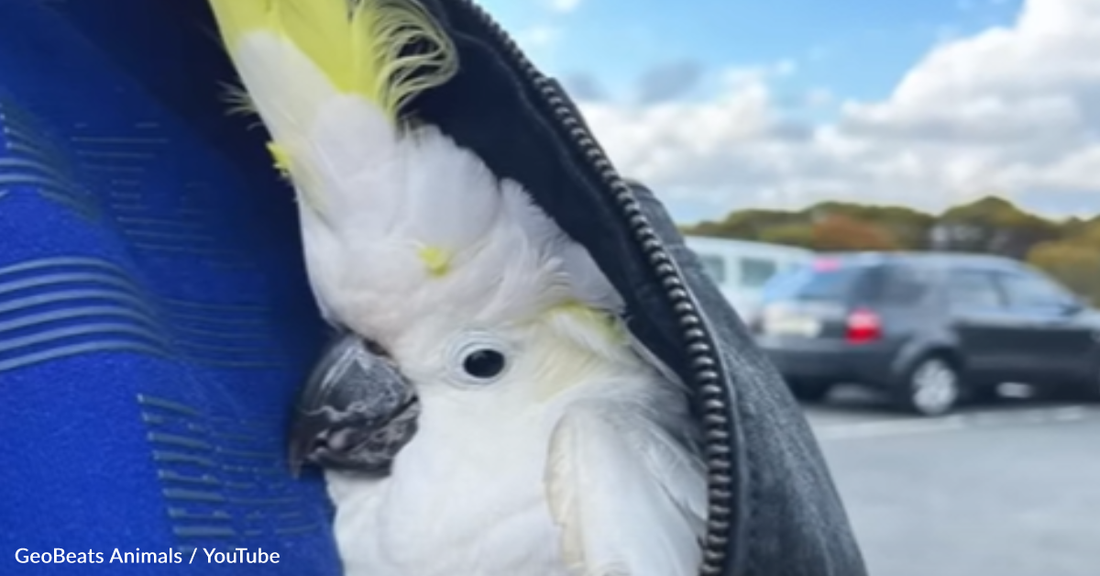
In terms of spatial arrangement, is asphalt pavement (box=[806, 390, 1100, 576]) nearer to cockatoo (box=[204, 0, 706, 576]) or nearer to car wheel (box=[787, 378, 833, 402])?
car wheel (box=[787, 378, 833, 402])

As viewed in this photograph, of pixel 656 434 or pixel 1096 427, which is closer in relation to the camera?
pixel 656 434

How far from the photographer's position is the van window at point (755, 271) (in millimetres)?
5160

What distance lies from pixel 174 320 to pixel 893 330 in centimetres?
407

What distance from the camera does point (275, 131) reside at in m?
0.50

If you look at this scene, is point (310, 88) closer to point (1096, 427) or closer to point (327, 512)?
point (327, 512)

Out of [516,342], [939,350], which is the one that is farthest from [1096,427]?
[516,342]

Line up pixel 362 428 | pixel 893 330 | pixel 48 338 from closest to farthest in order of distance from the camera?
pixel 48 338 → pixel 362 428 → pixel 893 330

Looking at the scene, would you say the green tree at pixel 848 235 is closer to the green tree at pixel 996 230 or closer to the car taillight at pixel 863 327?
the green tree at pixel 996 230

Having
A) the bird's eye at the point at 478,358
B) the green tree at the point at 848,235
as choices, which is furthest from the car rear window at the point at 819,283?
the bird's eye at the point at 478,358

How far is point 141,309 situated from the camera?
463mm

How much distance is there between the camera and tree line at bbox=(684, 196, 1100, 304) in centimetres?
541

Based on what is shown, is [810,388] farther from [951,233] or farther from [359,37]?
[359,37]

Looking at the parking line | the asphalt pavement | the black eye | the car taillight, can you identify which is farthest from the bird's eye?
the car taillight

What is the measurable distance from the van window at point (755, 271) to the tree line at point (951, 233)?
0.16m
